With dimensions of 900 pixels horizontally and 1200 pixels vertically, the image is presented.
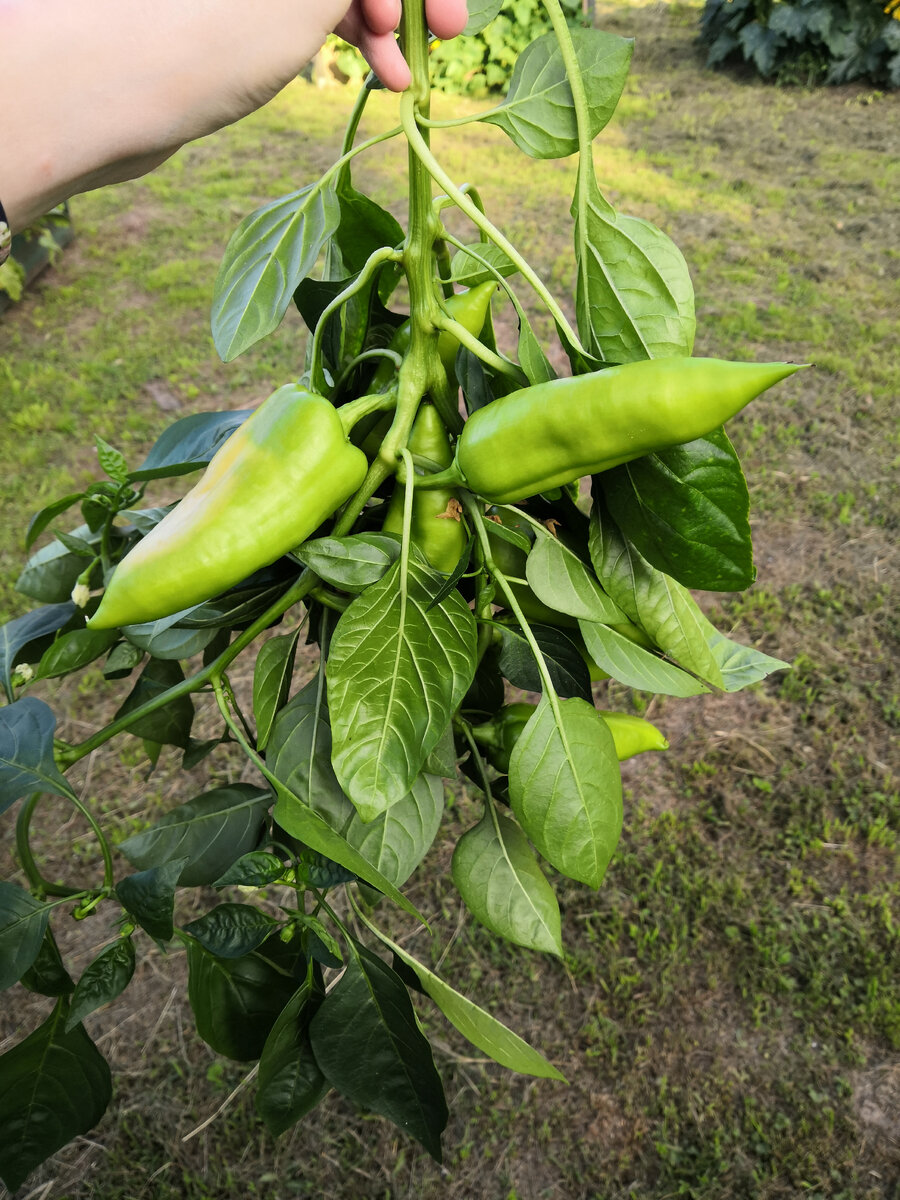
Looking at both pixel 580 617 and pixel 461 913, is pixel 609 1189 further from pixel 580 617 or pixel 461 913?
pixel 580 617

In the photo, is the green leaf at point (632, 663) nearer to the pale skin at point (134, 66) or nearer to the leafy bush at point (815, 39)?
the pale skin at point (134, 66)

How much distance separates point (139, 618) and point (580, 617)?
297 millimetres

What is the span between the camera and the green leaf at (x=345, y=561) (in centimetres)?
62

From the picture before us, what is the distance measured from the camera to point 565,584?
2.11 feet

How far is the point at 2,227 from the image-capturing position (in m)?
0.62

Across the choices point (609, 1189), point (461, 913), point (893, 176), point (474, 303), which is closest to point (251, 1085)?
point (461, 913)

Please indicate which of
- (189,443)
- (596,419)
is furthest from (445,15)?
(189,443)

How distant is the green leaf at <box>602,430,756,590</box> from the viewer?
0.52m

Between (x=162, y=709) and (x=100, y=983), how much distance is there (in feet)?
0.83

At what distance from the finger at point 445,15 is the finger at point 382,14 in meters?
0.03

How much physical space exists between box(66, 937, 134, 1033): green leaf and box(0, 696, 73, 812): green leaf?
0.13m

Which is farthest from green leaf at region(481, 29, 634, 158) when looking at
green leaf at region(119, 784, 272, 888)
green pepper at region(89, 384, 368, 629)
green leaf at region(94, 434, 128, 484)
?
green leaf at region(119, 784, 272, 888)

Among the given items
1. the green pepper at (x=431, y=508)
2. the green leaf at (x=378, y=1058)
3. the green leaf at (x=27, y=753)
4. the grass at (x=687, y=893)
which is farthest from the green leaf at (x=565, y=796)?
the grass at (x=687, y=893)

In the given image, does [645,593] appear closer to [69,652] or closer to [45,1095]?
[69,652]
